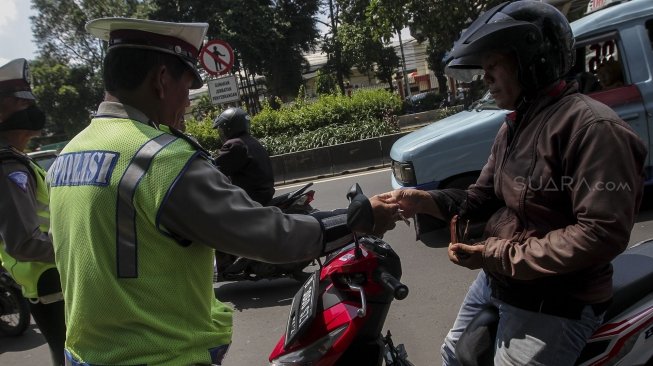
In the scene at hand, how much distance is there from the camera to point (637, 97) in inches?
189

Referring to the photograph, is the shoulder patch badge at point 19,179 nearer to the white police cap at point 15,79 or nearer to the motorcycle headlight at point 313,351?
the white police cap at point 15,79

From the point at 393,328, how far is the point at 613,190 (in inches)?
98.6

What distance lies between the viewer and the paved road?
356 cm

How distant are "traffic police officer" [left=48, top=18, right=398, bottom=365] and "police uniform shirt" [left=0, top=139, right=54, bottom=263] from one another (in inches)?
40.4

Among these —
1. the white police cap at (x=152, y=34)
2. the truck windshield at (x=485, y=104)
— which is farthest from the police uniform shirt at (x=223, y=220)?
the truck windshield at (x=485, y=104)

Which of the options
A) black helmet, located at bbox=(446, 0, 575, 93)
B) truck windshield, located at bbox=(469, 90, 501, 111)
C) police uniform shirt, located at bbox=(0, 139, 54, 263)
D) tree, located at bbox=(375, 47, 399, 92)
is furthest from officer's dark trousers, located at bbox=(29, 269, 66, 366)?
tree, located at bbox=(375, 47, 399, 92)

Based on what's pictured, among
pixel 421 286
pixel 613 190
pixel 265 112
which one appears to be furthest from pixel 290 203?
pixel 265 112

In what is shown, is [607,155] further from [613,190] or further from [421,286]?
[421,286]

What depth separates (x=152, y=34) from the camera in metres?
1.44

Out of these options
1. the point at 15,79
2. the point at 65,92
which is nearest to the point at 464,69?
the point at 15,79

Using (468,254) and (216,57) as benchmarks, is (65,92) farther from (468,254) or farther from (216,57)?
(468,254)

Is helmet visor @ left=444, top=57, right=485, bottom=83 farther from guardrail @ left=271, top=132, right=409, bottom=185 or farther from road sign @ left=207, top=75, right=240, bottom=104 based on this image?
guardrail @ left=271, top=132, right=409, bottom=185

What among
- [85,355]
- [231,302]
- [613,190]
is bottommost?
[231,302]

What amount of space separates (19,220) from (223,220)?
5.01ft
